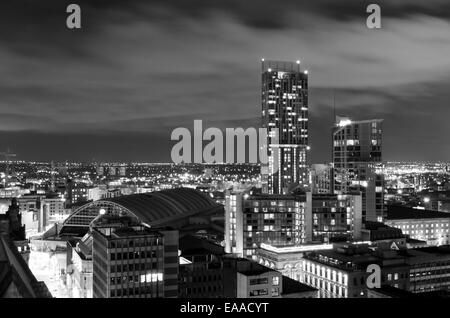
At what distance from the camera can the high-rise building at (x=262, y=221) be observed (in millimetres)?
30750

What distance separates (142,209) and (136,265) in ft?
62.8

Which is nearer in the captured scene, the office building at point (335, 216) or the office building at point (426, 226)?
the office building at point (335, 216)

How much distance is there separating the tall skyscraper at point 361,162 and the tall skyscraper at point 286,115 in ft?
45.3

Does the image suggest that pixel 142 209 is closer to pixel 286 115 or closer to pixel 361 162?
pixel 361 162

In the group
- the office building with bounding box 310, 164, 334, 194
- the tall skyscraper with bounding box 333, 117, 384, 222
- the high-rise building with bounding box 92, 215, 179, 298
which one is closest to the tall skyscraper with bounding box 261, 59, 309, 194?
the office building with bounding box 310, 164, 334, 194

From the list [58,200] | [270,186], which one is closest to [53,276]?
[58,200]

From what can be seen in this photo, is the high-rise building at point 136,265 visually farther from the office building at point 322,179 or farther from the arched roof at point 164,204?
the office building at point 322,179

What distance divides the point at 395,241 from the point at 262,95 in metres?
32.9

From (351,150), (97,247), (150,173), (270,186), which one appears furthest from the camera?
(150,173)

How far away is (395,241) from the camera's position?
1341 inches

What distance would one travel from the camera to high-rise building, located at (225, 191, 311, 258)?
30.8m

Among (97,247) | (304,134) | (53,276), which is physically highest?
(304,134)

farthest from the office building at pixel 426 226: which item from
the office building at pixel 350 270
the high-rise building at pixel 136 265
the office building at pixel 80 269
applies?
the high-rise building at pixel 136 265

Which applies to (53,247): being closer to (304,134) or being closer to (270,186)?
(270,186)
